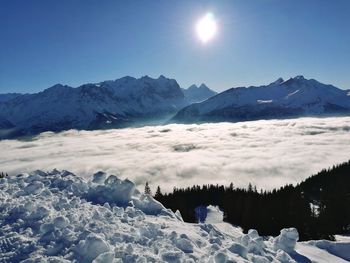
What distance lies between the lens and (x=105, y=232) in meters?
17.7

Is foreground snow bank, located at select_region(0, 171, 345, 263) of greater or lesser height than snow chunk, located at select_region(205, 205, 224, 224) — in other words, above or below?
above

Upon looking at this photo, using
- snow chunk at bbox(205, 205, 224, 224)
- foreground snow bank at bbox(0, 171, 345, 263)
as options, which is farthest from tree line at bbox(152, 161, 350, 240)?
foreground snow bank at bbox(0, 171, 345, 263)

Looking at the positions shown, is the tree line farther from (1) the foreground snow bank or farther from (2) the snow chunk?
(1) the foreground snow bank

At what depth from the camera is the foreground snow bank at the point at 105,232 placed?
1570cm

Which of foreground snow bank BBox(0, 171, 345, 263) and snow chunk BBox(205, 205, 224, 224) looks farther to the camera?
snow chunk BBox(205, 205, 224, 224)

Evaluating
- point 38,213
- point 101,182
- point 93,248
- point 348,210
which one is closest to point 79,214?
point 38,213

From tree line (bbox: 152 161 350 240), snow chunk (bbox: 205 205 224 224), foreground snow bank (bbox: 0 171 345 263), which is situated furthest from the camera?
snow chunk (bbox: 205 205 224 224)

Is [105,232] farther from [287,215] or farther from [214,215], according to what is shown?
[214,215]

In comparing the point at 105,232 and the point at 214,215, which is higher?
the point at 105,232

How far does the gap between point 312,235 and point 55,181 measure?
2287 inches

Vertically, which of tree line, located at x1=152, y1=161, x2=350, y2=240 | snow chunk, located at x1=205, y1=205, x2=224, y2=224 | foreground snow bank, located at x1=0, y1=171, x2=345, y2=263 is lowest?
snow chunk, located at x1=205, y1=205, x2=224, y2=224

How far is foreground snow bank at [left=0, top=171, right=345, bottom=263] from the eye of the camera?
51.5 feet

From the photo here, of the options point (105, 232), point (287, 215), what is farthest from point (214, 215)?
point (105, 232)

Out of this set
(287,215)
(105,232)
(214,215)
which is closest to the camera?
(105,232)
